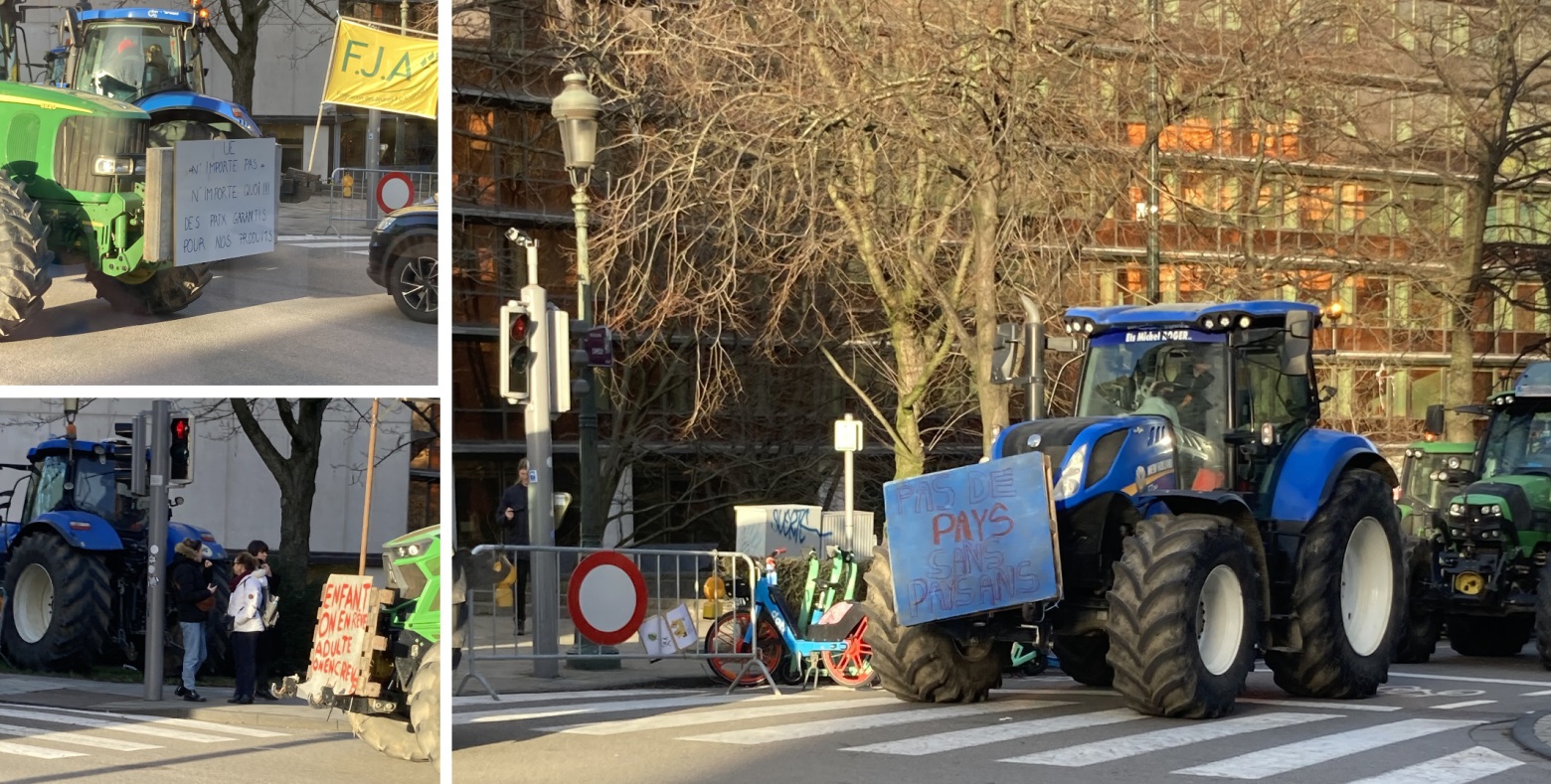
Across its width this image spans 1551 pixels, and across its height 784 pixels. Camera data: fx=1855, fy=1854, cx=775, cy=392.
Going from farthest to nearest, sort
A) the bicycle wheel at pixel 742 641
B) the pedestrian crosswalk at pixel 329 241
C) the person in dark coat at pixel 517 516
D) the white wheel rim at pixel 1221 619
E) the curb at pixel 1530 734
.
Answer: the person in dark coat at pixel 517 516 → the bicycle wheel at pixel 742 641 → the white wheel rim at pixel 1221 619 → the curb at pixel 1530 734 → the pedestrian crosswalk at pixel 329 241

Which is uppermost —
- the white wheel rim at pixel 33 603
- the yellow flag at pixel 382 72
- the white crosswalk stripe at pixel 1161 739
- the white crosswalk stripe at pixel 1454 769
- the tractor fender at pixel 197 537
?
the yellow flag at pixel 382 72

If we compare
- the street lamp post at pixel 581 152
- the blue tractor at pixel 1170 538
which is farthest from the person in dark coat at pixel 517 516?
the blue tractor at pixel 1170 538

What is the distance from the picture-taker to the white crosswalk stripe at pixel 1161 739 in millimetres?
9859

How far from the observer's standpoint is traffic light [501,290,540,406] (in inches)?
545

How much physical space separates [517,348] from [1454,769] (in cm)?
756

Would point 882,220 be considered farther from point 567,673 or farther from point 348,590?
point 348,590

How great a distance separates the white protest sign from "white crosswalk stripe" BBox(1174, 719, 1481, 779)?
7.00 m

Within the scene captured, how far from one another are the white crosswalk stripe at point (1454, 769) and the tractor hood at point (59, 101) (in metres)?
7.26

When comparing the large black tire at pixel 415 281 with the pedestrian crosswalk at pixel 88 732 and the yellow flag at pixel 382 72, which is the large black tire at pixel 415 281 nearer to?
the yellow flag at pixel 382 72

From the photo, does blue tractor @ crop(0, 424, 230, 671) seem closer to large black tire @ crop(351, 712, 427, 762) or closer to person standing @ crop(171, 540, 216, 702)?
person standing @ crop(171, 540, 216, 702)

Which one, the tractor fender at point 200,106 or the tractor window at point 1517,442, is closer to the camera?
the tractor fender at point 200,106

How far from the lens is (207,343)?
11.3 ft

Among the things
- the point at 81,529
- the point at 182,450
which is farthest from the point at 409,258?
the point at 81,529

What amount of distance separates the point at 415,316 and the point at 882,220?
15.7 metres
